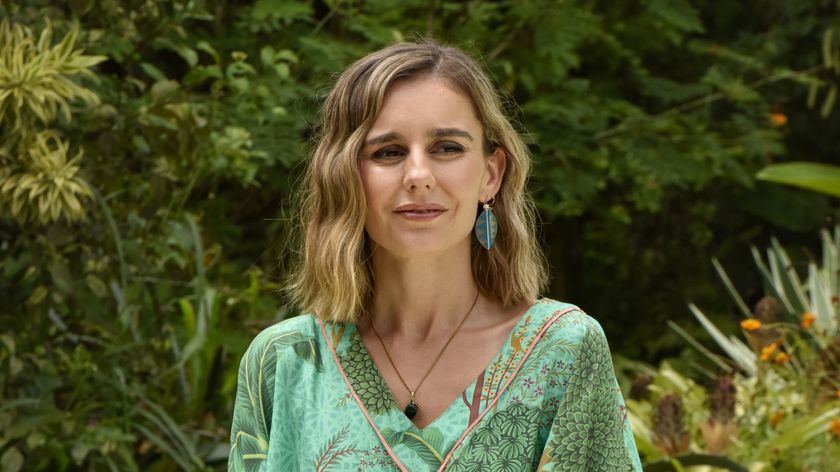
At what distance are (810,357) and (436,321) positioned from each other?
3.01 meters

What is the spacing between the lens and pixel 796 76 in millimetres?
6078

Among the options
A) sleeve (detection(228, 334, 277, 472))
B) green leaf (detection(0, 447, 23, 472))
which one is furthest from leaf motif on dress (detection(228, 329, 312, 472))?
green leaf (detection(0, 447, 23, 472))

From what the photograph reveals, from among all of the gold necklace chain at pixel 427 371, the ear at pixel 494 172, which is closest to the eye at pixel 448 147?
the ear at pixel 494 172

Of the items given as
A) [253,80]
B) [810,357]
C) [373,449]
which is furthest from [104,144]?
[810,357]

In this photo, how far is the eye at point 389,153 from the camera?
1.96 meters

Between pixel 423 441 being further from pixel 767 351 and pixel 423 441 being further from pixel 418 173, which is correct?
pixel 767 351

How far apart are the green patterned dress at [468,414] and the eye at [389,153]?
29 cm

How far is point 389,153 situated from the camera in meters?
1.97

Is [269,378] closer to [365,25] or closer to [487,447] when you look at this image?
[487,447]

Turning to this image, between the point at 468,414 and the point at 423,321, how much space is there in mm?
198

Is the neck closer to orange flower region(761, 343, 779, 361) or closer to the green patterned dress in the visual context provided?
the green patterned dress

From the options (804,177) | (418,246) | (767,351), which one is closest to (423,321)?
(418,246)

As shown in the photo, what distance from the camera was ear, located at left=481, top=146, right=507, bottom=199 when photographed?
82.0 inches

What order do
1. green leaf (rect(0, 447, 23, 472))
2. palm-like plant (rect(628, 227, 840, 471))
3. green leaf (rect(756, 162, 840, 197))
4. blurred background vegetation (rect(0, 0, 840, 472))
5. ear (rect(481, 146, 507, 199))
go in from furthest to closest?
green leaf (rect(756, 162, 840, 197)) → palm-like plant (rect(628, 227, 840, 471)) → blurred background vegetation (rect(0, 0, 840, 472)) → green leaf (rect(0, 447, 23, 472)) → ear (rect(481, 146, 507, 199))
